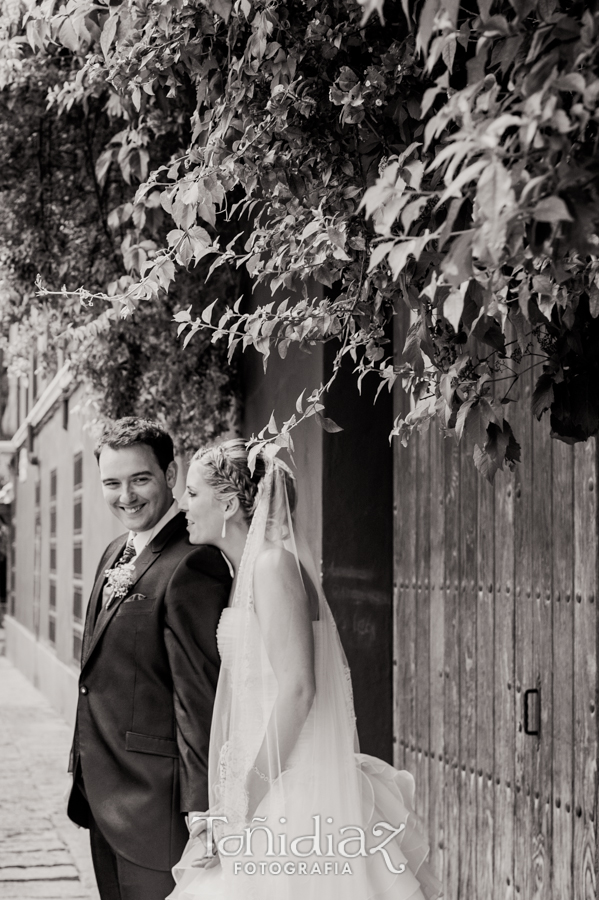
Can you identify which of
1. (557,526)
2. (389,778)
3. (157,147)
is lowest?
(389,778)

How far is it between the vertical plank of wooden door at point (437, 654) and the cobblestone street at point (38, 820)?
265 cm

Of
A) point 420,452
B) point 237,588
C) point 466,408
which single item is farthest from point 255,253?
point 420,452

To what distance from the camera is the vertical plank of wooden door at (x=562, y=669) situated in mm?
3635

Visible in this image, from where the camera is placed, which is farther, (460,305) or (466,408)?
(466,408)

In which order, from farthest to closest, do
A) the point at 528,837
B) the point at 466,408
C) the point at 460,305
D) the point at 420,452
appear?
1. the point at 420,452
2. the point at 528,837
3. the point at 466,408
4. the point at 460,305

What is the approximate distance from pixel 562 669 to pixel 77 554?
33.6 feet

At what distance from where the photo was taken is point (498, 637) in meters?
4.16

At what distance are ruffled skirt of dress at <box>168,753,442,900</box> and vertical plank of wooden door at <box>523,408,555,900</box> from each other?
18.6 inches

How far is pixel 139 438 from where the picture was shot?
407 centimetres

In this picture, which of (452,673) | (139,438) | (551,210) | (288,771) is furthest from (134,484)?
(551,210)

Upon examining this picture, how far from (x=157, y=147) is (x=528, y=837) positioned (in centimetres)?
379

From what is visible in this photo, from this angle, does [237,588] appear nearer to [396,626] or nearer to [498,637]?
[498,637]

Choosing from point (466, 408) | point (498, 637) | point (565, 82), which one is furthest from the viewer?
point (498, 637)

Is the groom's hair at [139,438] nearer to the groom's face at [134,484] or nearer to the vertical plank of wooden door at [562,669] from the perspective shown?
the groom's face at [134,484]
